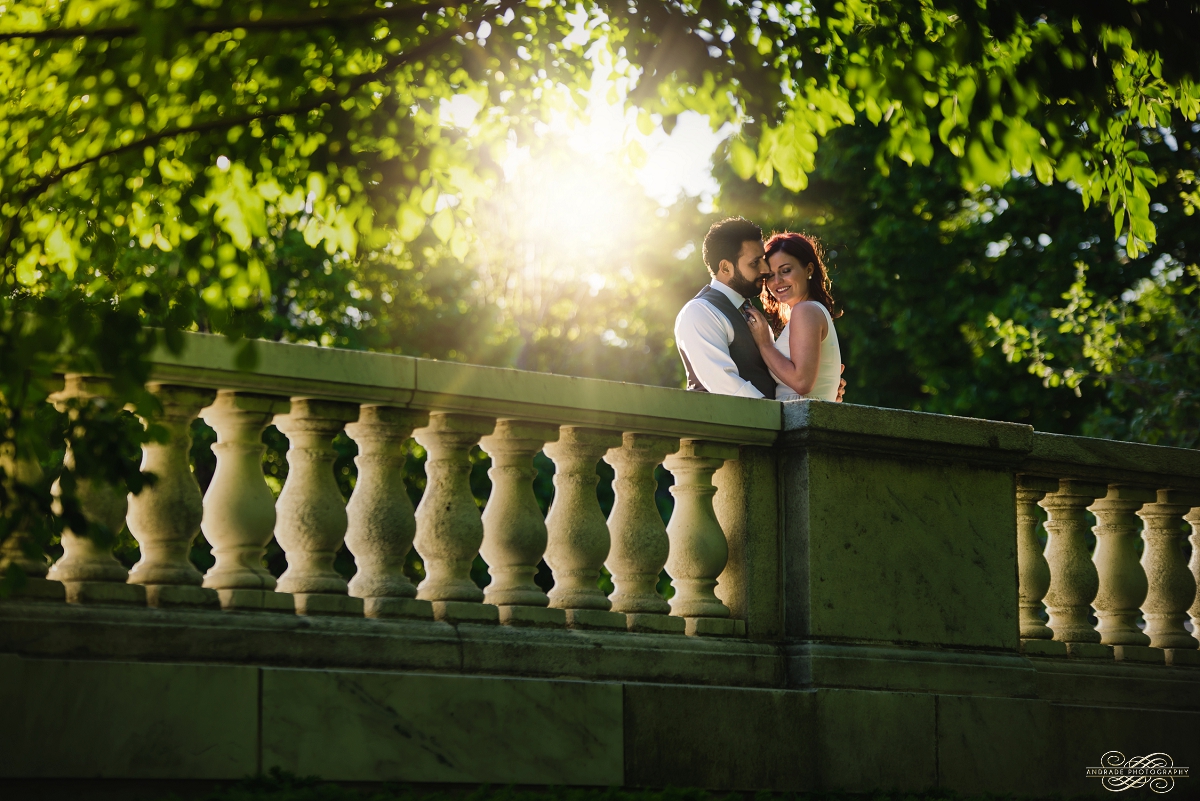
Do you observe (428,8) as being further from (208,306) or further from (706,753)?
(706,753)

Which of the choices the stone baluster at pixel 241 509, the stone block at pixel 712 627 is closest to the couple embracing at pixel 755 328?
the stone block at pixel 712 627

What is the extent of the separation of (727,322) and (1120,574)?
2.33 m

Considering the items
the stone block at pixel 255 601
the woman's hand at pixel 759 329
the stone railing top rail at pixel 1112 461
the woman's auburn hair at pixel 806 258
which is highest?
the woman's auburn hair at pixel 806 258

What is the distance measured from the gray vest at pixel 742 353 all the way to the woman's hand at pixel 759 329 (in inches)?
1.1

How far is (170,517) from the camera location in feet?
13.6

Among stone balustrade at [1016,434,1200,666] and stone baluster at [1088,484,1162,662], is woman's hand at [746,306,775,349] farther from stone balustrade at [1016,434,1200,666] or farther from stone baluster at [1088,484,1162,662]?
stone baluster at [1088,484,1162,662]

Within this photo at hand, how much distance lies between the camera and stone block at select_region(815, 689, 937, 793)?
16.7ft

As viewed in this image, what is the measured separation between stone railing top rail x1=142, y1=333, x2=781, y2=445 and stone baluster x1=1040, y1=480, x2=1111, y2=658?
1.85 m

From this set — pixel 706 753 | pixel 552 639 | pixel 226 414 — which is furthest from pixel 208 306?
pixel 706 753

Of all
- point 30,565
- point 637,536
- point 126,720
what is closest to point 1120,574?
point 637,536

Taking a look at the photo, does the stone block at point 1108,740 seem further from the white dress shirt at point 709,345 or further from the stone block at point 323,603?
the stone block at point 323,603

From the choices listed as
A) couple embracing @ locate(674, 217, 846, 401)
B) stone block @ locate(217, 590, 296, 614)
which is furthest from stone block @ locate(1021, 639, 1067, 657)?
stone block @ locate(217, 590, 296, 614)

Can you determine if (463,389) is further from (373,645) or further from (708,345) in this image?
(708,345)

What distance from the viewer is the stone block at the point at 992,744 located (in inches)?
212
